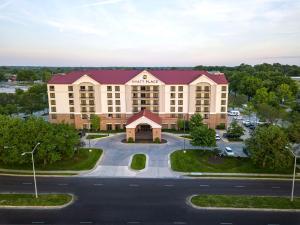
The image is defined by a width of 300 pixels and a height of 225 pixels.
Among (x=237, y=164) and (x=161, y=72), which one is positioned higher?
(x=161, y=72)

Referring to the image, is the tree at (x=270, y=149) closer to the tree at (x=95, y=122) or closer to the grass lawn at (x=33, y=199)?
the grass lawn at (x=33, y=199)

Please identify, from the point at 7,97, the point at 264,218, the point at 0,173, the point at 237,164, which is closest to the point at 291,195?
the point at 264,218

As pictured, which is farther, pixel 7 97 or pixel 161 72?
pixel 7 97

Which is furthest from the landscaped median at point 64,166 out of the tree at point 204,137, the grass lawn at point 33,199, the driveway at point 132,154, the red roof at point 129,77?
the red roof at point 129,77

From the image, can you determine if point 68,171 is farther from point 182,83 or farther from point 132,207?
point 182,83

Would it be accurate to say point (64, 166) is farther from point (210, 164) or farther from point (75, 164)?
point (210, 164)

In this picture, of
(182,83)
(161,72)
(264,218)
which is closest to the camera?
(264,218)
